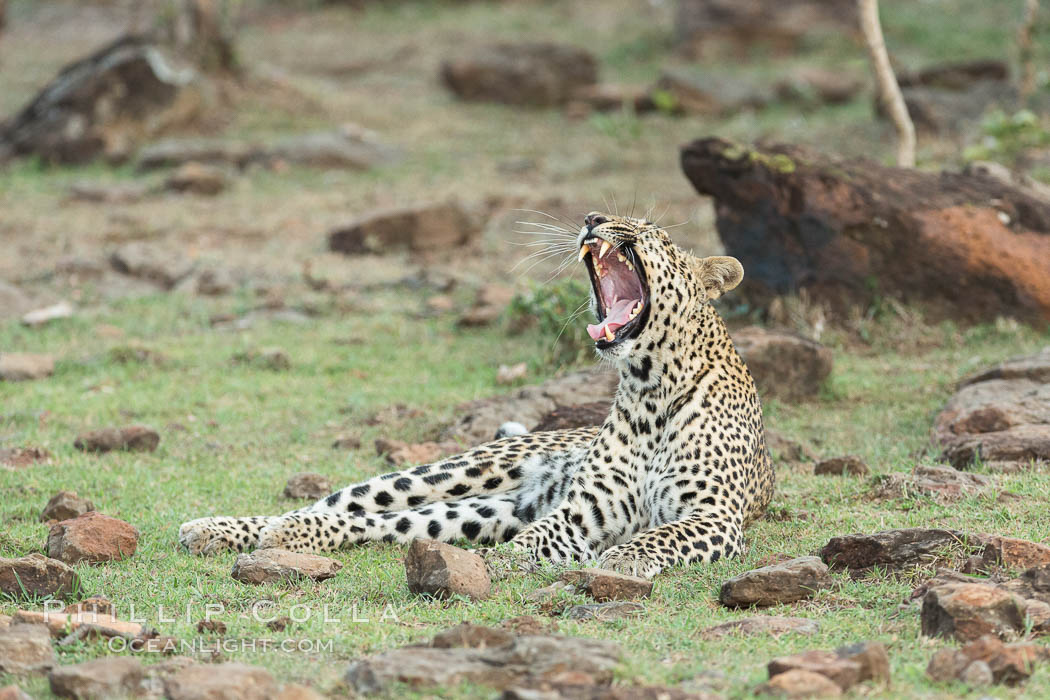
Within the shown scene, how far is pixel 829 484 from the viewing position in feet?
31.0

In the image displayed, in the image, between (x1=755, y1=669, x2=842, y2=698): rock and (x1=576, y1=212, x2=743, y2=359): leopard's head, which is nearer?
(x1=755, y1=669, x2=842, y2=698): rock

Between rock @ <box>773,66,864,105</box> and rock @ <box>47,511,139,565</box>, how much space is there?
838 inches

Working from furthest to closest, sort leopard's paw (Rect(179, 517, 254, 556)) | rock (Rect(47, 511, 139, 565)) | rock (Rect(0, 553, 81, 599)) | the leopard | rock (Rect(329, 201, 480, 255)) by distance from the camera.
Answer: rock (Rect(329, 201, 480, 255)) → leopard's paw (Rect(179, 517, 254, 556)) → the leopard → rock (Rect(47, 511, 139, 565)) → rock (Rect(0, 553, 81, 599))

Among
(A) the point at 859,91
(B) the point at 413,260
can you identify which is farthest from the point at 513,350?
(A) the point at 859,91

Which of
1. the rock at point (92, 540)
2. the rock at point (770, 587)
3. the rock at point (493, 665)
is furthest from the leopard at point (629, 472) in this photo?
the rock at point (493, 665)

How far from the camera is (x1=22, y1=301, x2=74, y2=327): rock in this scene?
49.6 feet

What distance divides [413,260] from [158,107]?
9.05m

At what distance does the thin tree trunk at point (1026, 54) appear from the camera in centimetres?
2122

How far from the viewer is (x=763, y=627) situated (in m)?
6.13

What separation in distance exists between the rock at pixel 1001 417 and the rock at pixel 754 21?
21823 millimetres

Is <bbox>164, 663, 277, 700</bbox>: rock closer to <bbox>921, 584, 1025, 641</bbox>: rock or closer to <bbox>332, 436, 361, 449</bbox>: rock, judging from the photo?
<bbox>921, 584, 1025, 641</bbox>: rock

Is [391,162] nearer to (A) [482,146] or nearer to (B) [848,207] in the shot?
(A) [482,146]

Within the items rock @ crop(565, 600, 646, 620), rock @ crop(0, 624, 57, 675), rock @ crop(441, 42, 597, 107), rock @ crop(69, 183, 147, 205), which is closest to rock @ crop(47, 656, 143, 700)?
rock @ crop(0, 624, 57, 675)

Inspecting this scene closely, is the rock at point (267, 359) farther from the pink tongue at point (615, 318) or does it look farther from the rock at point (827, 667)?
the rock at point (827, 667)
